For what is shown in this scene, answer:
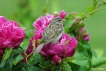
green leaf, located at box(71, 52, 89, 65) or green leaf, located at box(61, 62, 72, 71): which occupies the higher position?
green leaf, located at box(71, 52, 89, 65)

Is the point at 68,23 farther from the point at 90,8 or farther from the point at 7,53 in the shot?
the point at 7,53

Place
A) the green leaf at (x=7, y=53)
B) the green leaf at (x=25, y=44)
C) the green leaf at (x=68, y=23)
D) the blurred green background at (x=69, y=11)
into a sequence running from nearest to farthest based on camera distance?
the green leaf at (x=7, y=53), the green leaf at (x=25, y=44), the green leaf at (x=68, y=23), the blurred green background at (x=69, y=11)

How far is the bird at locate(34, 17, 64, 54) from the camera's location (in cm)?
183

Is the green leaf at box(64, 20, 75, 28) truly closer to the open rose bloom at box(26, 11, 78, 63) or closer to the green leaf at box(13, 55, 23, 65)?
the open rose bloom at box(26, 11, 78, 63)

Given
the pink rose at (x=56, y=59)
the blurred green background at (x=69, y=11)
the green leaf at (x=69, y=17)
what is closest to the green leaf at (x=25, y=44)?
the pink rose at (x=56, y=59)

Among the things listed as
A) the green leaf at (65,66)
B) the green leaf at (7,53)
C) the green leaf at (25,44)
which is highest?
the green leaf at (25,44)

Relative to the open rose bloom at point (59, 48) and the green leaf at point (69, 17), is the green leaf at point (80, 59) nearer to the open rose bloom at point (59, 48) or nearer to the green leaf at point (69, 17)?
the open rose bloom at point (59, 48)

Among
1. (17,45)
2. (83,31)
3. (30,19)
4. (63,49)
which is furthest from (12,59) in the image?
(30,19)

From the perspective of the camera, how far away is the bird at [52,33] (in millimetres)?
1834

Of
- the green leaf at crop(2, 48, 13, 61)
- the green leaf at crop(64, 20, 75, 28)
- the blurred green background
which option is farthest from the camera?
the blurred green background

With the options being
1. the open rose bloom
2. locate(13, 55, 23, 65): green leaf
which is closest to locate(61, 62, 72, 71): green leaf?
the open rose bloom

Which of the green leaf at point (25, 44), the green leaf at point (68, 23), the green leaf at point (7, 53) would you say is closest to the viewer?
the green leaf at point (7, 53)

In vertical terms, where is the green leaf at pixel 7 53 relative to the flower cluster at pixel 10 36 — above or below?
below

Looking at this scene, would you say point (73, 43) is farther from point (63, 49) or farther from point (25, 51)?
point (25, 51)
